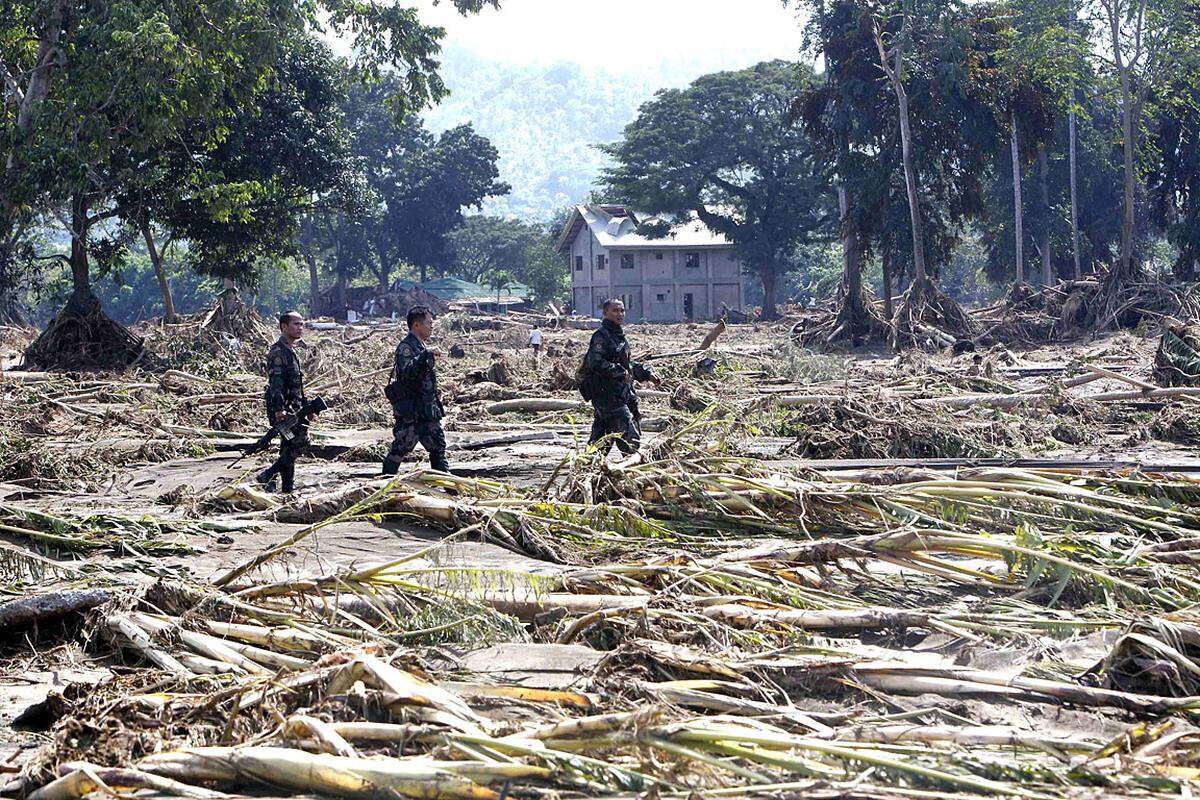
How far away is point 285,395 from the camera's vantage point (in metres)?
10.1

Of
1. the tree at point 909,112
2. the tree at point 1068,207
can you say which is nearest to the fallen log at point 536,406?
the tree at point 909,112

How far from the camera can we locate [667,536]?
7.16 metres

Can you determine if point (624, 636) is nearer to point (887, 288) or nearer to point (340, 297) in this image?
point (887, 288)

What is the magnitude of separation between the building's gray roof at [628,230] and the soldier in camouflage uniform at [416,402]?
173 feet

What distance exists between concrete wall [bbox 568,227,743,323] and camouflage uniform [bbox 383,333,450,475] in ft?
181

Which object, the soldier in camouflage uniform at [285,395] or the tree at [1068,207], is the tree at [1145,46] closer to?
the tree at [1068,207]

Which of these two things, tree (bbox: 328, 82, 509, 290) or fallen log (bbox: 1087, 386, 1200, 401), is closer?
fallen log (bbox: 1087, 386, 1200, 401)

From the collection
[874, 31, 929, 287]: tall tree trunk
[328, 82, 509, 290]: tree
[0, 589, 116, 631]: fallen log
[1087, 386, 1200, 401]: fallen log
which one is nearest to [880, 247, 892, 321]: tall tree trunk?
[874, 31, 929, 287]: tall tree trunk

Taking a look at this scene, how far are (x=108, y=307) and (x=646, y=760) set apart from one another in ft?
280

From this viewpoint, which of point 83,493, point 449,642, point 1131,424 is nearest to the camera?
point 449,642

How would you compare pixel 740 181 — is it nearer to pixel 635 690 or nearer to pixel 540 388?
pixel 540 388

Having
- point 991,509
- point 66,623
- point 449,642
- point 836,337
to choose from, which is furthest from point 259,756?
point 836,337

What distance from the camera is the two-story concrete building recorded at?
212 ft

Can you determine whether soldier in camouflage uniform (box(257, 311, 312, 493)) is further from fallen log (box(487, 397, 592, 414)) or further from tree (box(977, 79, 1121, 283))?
tree (box(977, 79, 1121, 283))
